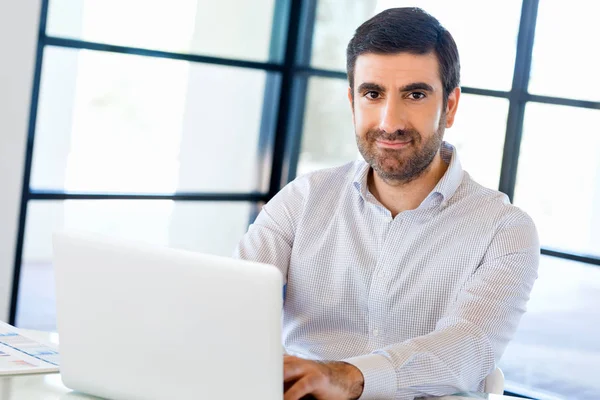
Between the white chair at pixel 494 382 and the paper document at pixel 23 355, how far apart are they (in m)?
0.91

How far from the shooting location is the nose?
2.23 m

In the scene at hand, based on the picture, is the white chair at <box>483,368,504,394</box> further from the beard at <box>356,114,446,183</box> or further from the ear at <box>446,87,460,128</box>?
the ear at <box>446,87,460,128</box>

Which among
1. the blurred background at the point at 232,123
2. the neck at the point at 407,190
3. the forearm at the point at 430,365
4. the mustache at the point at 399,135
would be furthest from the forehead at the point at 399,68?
the blurred background at the point at 232,123

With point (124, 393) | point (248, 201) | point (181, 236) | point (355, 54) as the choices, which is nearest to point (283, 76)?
point (248, 201)

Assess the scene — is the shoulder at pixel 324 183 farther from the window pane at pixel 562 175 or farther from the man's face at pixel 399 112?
the window pane at pixel 562 175

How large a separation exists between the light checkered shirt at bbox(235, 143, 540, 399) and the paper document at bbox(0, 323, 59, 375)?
0.59 meters

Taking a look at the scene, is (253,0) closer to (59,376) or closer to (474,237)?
(474,237)

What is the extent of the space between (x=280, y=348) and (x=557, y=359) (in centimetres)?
291

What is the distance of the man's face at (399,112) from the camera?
2229 millimetres

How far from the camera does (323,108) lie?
4906 mm

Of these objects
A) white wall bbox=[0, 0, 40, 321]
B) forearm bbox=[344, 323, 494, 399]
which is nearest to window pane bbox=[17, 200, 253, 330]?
white wall bbox=[0, 0, 40, 321]

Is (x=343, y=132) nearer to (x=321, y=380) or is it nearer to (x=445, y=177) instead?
(x=445, y=177)

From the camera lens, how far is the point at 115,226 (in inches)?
175

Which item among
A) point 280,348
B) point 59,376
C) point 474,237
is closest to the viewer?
point 280,348
